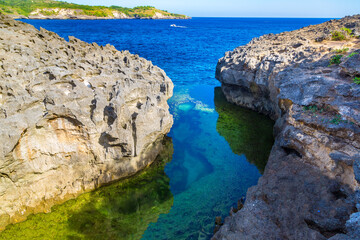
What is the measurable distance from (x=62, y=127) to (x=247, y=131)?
42.6 feet

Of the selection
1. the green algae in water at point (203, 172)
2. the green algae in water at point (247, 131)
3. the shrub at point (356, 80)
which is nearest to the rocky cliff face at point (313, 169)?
Answer: the shrub at point (356, 80)

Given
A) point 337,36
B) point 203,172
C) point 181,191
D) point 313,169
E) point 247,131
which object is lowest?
point 181,191

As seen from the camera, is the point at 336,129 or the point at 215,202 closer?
the point at 336,129

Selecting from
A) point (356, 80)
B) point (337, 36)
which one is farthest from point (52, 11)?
point (356, 80)

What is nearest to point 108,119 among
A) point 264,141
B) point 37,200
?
point 37,200

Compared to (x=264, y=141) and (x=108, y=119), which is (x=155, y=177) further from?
(x=264, y=141)

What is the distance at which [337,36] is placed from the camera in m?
21.4

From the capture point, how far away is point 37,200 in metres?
10.4

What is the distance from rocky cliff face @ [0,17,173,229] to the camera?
9.62m

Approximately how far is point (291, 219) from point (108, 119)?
870 cm

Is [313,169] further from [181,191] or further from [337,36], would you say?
[337,36]

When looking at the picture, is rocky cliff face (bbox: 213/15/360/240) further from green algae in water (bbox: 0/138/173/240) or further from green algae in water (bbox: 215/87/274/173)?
green algae in water (bbox: 0/138/173/240)

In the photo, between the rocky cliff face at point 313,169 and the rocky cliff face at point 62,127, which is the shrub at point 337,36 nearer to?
the rocky cliff face at point 313,169

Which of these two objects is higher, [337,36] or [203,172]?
[337,36]
